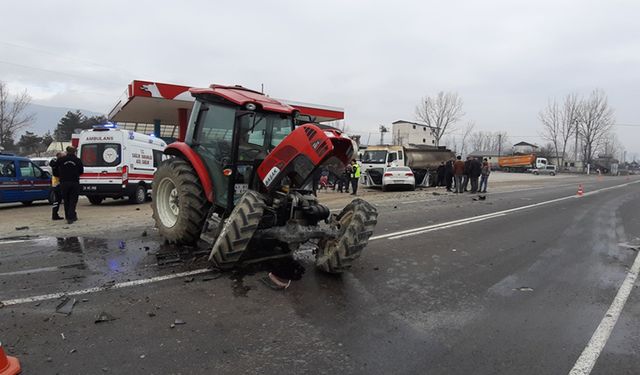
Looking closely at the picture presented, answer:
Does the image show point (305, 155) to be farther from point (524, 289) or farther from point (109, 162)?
point (109, 162)

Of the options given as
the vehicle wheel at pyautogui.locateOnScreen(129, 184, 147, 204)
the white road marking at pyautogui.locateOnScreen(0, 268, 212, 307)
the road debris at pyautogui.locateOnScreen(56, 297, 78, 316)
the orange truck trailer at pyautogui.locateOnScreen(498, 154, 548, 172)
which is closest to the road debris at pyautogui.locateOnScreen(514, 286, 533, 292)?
the white road marking at pyautogui.locateOnScreen(0, 268, 212, 307)

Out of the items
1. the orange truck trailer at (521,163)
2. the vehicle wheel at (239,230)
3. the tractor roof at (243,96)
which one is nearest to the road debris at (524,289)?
the vehicle wheel at (239,230)

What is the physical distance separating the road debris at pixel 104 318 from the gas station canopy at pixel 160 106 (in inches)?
421

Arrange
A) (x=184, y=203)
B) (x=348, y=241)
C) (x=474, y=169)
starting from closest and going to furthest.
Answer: (x=348, y=241), (x=184, y=203), (x=474, y=169)

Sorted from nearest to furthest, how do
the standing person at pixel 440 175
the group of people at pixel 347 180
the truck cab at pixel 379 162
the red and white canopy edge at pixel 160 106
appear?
the red and white canopy edge at pixel 160 106 → the group of people at pixel 347 180 → the truck cab at pixel 379 162 → the standing person at pixel 440 175

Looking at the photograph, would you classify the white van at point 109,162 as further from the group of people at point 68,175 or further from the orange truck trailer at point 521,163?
the orange truck trailer at point 521,163

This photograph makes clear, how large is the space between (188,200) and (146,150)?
10456 mm

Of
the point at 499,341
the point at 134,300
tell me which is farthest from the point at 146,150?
the point at 499,341

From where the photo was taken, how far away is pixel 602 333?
4.08 m

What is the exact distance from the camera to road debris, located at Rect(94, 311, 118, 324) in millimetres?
3952

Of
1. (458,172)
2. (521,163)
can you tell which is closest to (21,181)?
Answer: (458,172)

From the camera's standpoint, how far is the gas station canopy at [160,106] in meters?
17.9

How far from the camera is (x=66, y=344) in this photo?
3480 mm

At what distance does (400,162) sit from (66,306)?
21.3 meters
